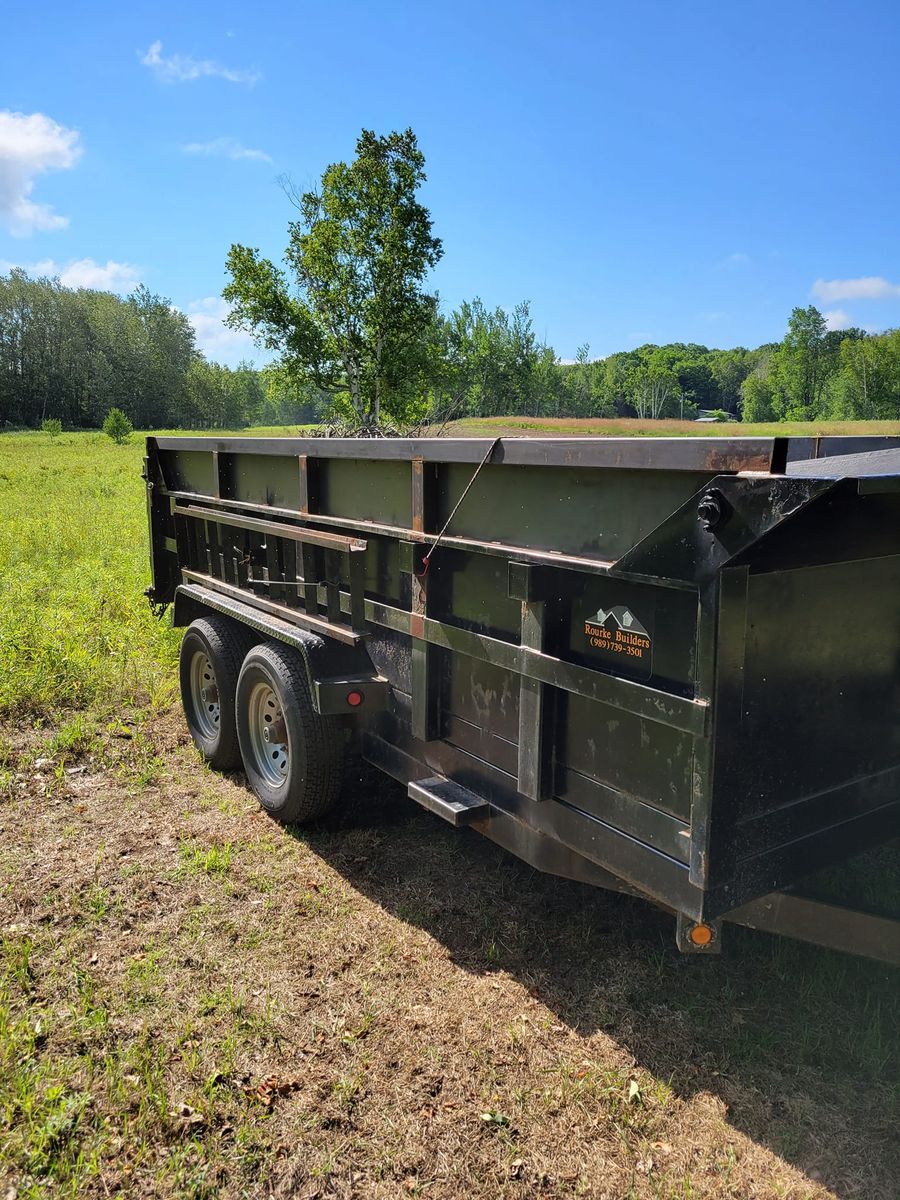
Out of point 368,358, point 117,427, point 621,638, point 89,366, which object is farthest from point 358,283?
point 89,366

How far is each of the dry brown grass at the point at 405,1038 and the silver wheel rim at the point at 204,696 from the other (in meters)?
1.17

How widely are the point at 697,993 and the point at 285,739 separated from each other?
7.35 ft

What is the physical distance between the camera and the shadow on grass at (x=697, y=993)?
2479 millimetres

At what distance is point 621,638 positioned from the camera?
2.45 metres

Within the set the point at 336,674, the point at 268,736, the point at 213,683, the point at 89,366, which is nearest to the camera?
the point at 336,674

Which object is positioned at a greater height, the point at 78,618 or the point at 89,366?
the point at 89,366

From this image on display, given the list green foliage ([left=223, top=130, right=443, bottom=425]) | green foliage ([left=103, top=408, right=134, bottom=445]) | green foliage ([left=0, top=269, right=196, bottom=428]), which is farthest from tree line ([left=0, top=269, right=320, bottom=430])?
green foliage ([left=223, top=130, right=443, bottom=425])

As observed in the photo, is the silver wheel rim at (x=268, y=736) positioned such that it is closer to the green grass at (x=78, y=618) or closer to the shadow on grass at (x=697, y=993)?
the shadow on grass at (x=697, y=993)

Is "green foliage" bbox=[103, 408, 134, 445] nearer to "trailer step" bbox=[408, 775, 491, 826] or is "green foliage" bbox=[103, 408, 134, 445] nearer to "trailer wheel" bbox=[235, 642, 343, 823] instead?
"trailer wheel" bbox=[235, 642, 343, 823]

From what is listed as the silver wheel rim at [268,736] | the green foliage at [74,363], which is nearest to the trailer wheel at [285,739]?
the silver wheel rim at [268,736]

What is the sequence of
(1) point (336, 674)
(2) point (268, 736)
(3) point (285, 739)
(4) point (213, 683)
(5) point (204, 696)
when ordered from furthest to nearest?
(5) point (204, 696) < (4) point (213, 683) < (2) point (268, 736) < (3) point (285, 739) < (1) point (336, 674)

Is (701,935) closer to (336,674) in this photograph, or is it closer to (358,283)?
(336,674)

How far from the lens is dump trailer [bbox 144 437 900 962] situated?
2.18 metres

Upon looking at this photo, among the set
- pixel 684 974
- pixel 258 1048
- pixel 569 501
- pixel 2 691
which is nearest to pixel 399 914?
pixel 258 1048
